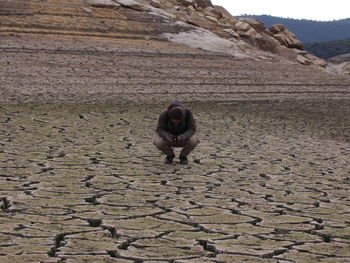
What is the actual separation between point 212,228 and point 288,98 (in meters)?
17.3

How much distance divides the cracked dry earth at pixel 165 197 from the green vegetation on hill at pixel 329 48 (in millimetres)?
114124

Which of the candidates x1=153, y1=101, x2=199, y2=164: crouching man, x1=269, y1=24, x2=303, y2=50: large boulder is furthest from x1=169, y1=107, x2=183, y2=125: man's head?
x1=269, y1=24, x2=303, y2=50: large boulder

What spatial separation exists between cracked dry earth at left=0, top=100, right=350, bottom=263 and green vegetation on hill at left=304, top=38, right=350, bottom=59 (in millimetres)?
114124

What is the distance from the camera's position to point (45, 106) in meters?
16.5

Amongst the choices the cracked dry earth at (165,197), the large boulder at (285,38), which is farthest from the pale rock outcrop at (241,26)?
the cracked dry earth at (165,197)

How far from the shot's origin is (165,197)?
21.5 feet

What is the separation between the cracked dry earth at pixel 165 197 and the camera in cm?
467

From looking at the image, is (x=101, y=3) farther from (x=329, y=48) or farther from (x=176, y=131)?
(x=329, y=48)

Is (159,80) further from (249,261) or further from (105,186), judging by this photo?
(249,261)

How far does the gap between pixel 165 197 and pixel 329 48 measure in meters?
126

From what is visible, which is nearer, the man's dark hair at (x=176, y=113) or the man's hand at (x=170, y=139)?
the man's dark hair at (x=176, y=113)

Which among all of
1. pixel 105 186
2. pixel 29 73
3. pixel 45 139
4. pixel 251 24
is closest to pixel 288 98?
pixel 29 73

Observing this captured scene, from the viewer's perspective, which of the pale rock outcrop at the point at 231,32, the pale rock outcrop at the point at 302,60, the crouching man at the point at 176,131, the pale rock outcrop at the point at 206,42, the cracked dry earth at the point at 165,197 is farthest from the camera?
the pale rock outcrop at the point at 302,60

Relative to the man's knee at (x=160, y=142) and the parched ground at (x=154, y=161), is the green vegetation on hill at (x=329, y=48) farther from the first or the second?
the man's knee at (x=160, y=142)
